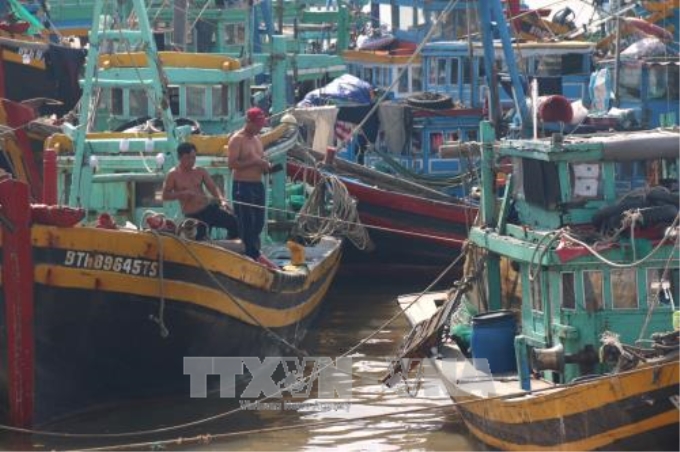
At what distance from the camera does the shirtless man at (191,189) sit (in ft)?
56.2

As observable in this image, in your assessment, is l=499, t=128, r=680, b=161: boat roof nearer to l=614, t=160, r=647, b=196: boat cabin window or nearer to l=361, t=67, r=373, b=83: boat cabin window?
l=614, t=160, r=647, b=196: boat cabin window

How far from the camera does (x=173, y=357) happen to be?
16.9m

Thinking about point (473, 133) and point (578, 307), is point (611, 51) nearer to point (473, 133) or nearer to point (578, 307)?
point (473, 133)

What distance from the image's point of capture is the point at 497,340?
1491 centimetres

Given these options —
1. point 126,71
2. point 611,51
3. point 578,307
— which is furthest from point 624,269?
point 611,51

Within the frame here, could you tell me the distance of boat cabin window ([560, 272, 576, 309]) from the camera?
45.9 feet

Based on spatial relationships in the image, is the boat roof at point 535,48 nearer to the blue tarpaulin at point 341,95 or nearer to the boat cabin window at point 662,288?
the blue tarpaulin at point 341,95

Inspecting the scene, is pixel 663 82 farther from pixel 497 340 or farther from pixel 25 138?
pixel 497 340

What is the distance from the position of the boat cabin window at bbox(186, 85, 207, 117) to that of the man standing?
2.64 metres

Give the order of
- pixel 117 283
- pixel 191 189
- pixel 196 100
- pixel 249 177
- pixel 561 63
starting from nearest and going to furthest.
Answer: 1. pixel 117 283
2. pixel 191 189
3. pixel 249 177
4. pixel 196 100
5. pixel 561 63

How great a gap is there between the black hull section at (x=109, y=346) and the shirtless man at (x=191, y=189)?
102 centimetres

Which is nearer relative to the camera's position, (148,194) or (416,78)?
(148,194)

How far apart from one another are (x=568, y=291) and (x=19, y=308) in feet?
16.3

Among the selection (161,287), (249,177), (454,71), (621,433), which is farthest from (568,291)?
(454,71)
